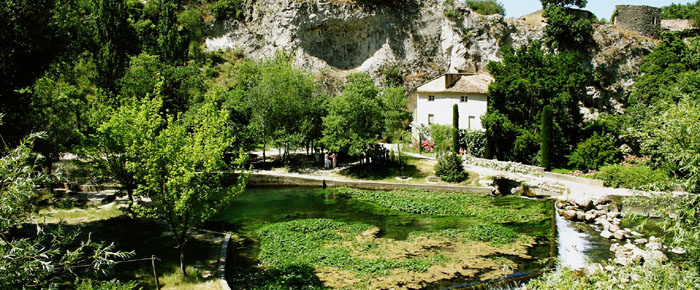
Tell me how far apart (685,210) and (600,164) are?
78.9 feet

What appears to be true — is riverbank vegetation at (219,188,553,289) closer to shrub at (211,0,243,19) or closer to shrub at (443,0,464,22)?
shrub at (443,0,464,22)

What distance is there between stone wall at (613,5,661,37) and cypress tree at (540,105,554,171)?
3259 centimetres

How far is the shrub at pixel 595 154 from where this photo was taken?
102 feet

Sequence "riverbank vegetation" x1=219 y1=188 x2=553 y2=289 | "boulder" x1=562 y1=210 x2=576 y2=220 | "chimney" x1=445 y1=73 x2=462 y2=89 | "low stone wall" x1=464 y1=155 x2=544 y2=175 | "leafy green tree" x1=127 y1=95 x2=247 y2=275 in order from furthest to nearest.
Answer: "chimney" x1=445 y1=73 x2=462 y2=89
"low stone wall" x1=464 y1=155 x2=544 y2=175
"boulder" x1=562 y1=210 x2=576 y2=220
"riverbank vegetation" x1=219 y1=188 x2=553 y2=289
"leafy green tree" x1=127 y1=95 x2=247 y2=275

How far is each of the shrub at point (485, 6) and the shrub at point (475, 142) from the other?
92.1ft

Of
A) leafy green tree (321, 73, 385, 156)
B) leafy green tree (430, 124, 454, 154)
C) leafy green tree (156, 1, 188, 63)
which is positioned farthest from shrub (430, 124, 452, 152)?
leafy green tree (156, 1, 188, 63)

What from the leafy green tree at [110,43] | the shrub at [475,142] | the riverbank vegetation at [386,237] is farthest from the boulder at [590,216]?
the leafy green tree at [110,43]

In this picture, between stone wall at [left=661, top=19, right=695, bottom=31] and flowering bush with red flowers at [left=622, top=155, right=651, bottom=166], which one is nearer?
flowering bush with red flowers at [left=622, top=155, right=651, bottom=166]

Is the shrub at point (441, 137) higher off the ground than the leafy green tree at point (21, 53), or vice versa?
the leafy green tree at point (21, 53)

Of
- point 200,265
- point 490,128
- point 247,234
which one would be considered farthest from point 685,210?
point 490,128

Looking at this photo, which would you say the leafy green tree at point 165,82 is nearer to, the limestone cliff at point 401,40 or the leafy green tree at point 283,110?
the leafy green tree at point 283,110

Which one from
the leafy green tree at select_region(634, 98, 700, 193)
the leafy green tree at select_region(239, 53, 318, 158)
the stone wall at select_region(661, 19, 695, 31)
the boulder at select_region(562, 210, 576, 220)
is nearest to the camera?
the leafy green tree at select_region(634, 98, 700, 193)

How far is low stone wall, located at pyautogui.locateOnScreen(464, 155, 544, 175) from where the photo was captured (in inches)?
1235

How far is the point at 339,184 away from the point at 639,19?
4739 centimetres
